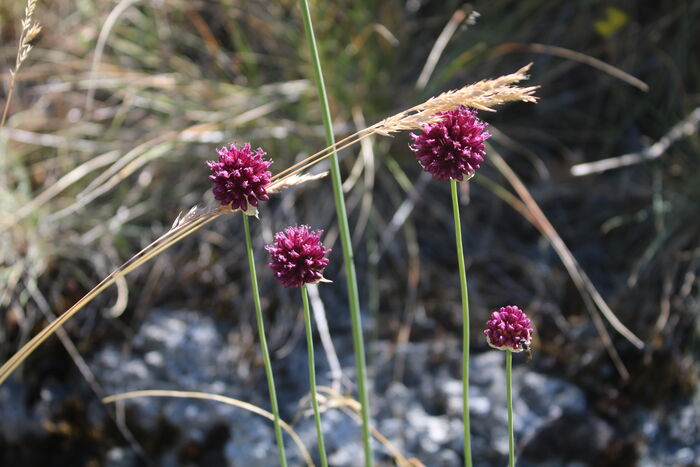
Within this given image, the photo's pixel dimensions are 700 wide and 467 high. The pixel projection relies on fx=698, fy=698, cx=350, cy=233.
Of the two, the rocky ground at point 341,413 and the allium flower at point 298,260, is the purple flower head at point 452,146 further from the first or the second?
the rocky ground at point 341,413

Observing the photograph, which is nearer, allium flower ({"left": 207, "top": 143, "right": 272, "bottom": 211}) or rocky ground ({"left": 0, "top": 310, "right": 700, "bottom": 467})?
allium flower ({"left": 207, "top": 143, "right": 272, "bottom": 211})

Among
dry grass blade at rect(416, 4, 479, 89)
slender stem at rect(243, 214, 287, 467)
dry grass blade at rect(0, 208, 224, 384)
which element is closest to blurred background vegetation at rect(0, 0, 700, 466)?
dry grass blade at rect(416, 4, 479, 89)

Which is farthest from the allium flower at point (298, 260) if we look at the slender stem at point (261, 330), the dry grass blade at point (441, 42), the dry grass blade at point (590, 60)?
the dry grass blade at point (441, 42)

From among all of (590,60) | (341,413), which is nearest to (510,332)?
(341,413)

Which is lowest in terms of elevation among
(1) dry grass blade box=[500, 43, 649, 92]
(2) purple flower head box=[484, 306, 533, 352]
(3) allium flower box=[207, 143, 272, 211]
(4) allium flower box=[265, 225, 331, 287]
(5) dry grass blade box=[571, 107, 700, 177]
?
(2) purple flower head box=[484, 306, 533, 352]

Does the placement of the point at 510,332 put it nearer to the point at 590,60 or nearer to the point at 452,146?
the point at 452,146

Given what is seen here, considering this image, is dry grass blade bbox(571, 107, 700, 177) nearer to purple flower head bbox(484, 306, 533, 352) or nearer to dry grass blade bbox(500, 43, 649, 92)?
dry grass blade bbox(500, 43, 649, 92)

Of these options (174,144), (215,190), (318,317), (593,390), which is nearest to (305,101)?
(174,144)
